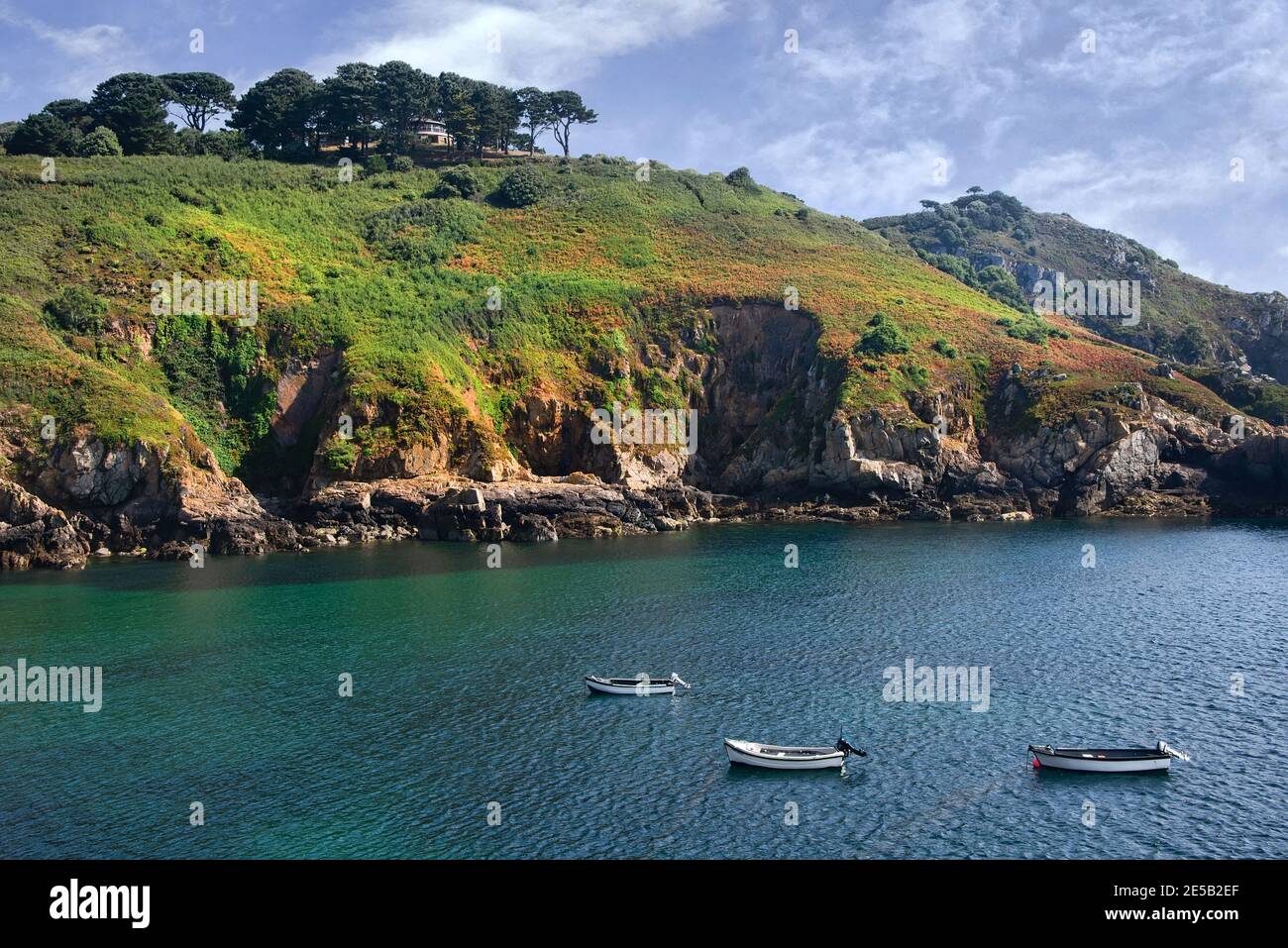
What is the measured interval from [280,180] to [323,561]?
256 feet

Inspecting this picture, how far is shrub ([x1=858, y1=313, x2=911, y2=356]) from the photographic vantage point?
116412 mm

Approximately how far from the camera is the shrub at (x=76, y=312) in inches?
3812

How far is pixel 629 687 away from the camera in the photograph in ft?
157

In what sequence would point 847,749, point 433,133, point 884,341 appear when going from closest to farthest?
point 847,749 < point 884,341 < point 433,133

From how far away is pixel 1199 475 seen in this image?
105 meters

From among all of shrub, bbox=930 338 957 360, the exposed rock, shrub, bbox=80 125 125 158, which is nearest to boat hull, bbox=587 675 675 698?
the exposed rock

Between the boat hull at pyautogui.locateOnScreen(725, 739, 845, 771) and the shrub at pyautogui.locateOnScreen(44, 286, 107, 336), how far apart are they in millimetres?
85838

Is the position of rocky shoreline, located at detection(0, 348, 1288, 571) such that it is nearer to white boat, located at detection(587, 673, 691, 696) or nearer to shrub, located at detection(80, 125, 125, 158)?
white boat, located at detection(587, 673, 691, 696)

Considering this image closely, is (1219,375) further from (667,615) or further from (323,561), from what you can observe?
(323,561)

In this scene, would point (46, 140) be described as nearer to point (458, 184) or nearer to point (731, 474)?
point (458, 184)

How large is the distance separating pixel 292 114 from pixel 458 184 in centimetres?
2940

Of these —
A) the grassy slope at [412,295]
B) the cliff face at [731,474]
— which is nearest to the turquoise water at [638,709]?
the cliff face at [731,474]

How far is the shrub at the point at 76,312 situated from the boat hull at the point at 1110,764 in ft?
313

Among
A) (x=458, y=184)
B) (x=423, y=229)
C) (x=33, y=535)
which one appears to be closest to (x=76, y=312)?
(x=33, y=535)
